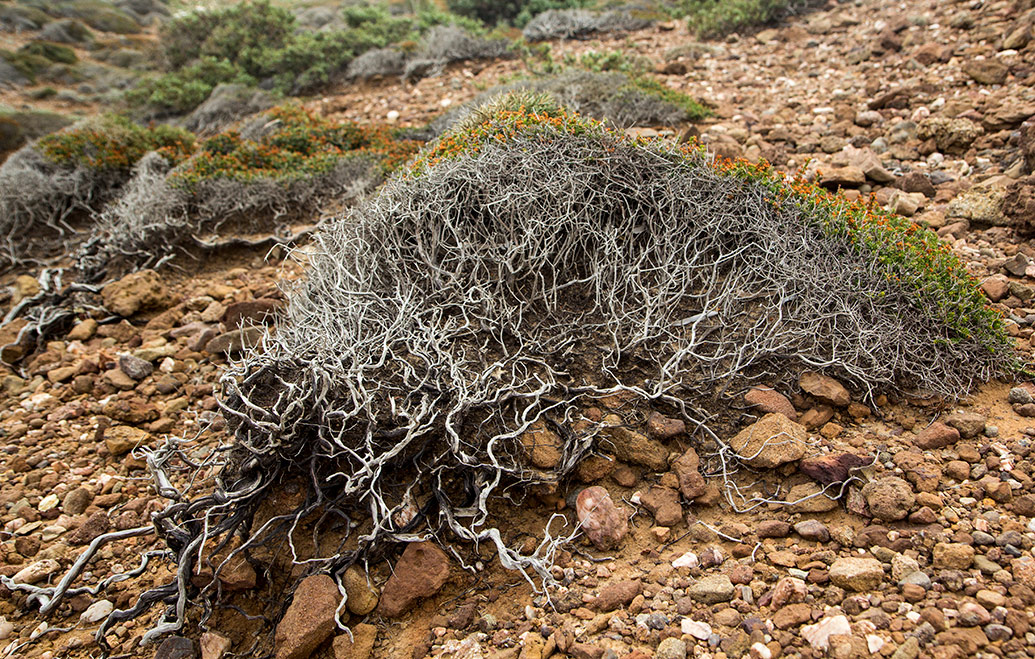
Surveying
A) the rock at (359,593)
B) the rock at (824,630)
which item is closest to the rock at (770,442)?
the rock at (824,630)

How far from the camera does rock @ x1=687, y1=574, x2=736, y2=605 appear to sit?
2.16 m

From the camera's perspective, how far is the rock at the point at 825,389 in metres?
2.92

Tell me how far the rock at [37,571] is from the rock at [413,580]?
1.70 metres

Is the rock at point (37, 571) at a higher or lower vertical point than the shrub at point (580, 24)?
lower

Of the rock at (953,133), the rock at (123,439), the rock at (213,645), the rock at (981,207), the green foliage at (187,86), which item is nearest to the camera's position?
the rock at (213,645)

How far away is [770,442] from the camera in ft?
8.85

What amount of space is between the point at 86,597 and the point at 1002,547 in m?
3.81

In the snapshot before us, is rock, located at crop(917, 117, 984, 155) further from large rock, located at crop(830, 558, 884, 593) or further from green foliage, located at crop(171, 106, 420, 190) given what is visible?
green foliage, located at crop(171, 106, 420, 190)

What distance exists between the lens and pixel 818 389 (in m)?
2.95

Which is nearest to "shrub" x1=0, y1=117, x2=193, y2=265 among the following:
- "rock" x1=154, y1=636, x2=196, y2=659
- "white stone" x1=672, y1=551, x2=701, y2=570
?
"rock" x1=154, y1=636, x2=196, y2=659

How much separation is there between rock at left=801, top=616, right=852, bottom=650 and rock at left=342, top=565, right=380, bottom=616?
1642mm

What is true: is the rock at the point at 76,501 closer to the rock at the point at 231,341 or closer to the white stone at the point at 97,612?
the white stone at the point at 97,612

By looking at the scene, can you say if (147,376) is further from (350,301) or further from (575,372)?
(575,372)

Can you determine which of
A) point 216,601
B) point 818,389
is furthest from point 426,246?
point 818,389
